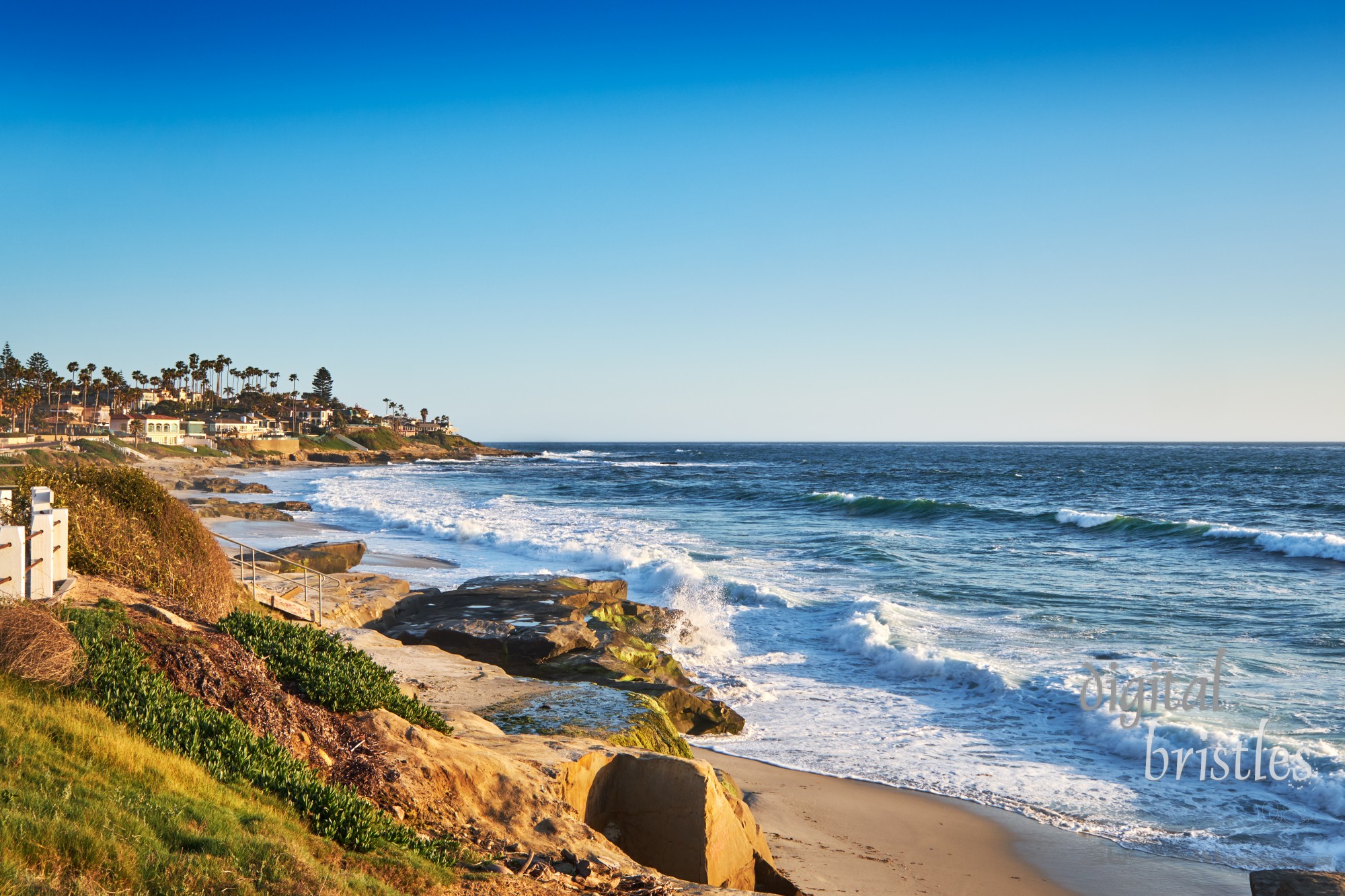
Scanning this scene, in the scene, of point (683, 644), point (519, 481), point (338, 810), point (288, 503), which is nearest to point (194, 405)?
point (519, 481)

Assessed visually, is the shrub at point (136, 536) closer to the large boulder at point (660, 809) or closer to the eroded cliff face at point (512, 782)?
the eroded cliff face at point (512, 782)

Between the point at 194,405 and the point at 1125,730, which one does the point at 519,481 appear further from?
the point at 194,405

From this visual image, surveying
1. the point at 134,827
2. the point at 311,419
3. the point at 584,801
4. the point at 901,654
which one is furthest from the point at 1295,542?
the point at 311,419

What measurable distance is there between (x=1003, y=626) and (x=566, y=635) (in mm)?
11090

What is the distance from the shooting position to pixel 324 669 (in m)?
8.98

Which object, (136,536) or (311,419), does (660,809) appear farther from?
(311,419)

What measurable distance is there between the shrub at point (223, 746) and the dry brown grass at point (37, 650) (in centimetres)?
16

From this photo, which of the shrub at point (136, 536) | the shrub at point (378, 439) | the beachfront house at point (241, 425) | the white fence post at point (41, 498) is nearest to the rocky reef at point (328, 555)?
the shrub at point (136, 536)

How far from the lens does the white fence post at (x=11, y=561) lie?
9.51 m

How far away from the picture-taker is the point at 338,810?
6535 millimetres

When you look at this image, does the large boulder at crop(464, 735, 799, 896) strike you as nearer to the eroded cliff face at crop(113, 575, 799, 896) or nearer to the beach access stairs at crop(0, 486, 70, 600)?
the eroded cliff face at crop(113, 575, 799, 896)

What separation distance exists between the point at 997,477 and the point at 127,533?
269 ft

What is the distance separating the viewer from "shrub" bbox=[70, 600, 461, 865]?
21.4ft

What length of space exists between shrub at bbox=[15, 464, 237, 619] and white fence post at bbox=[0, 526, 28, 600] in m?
1.81
